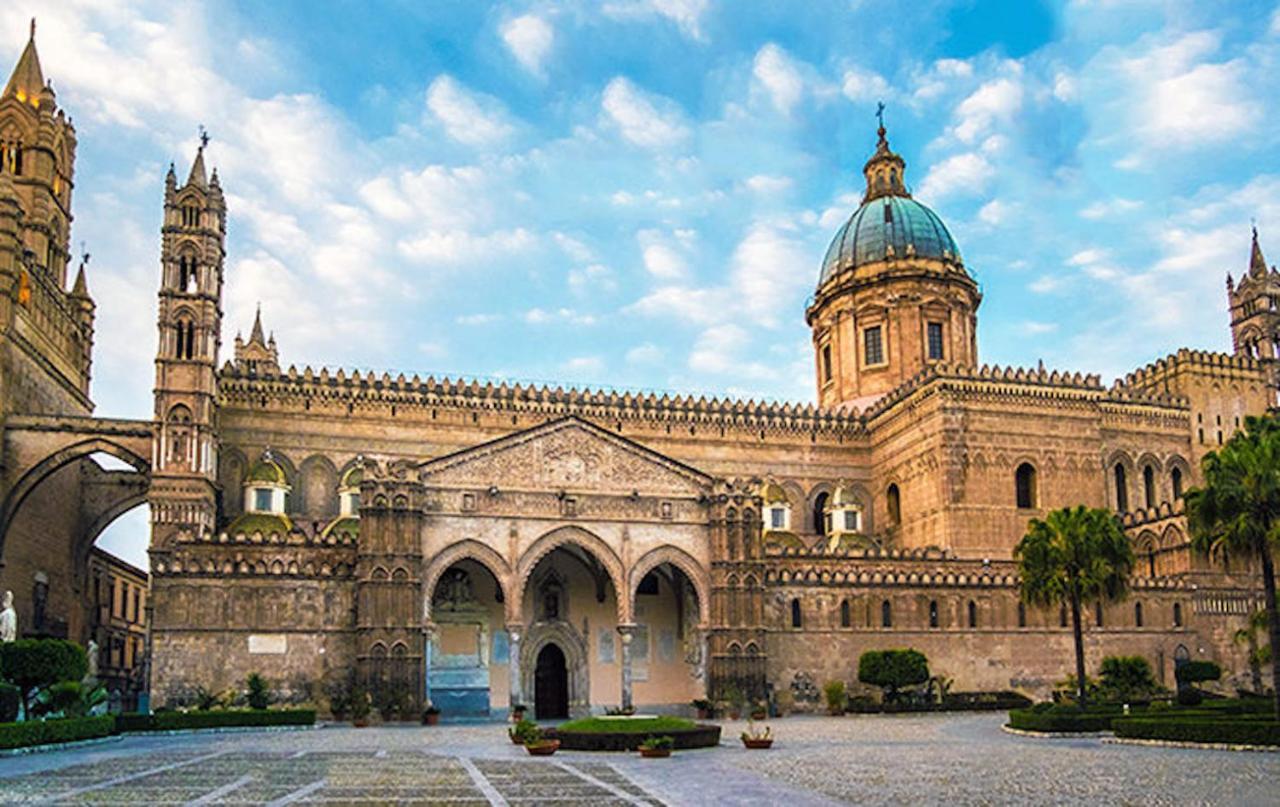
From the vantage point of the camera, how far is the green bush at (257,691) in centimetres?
3819

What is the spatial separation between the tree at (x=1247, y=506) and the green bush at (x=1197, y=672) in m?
19.9

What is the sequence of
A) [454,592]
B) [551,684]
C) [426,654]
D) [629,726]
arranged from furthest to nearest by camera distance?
1. [551,684]
2. [454,592]
3. [426,654]
4. [629,726]

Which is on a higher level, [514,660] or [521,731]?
[514,660]

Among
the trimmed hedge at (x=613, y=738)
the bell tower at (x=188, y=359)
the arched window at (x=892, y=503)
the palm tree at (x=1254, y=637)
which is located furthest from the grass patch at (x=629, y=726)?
the arched window at (x=892, y=503)

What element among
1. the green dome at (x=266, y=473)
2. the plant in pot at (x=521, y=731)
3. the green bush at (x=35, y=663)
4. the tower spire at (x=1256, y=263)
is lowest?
the plant in pot at (x=521, y=731)

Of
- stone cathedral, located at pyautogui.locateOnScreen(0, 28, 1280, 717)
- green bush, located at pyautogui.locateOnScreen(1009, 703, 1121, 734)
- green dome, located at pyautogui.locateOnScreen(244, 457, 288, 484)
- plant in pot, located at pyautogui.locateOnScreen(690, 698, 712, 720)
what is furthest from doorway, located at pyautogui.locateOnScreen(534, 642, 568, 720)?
green bush, located at pyautogui.locateOnScreen(1009, 703, 1121, 734)

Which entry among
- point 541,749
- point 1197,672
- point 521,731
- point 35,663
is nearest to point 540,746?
point 541,749

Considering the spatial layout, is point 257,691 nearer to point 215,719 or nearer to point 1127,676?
point 215,719

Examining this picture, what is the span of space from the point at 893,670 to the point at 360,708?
732 inches

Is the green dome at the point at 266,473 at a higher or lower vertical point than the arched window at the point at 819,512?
higher

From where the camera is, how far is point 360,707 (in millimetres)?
38188

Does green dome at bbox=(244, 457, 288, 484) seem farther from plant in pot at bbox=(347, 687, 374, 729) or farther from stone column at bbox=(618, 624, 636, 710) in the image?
stone column at bbox=(618, 624, 636, 710)

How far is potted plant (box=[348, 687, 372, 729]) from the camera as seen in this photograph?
38.0 meters

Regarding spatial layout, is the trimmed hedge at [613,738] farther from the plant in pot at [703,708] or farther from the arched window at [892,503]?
the arched window at [892,503]
